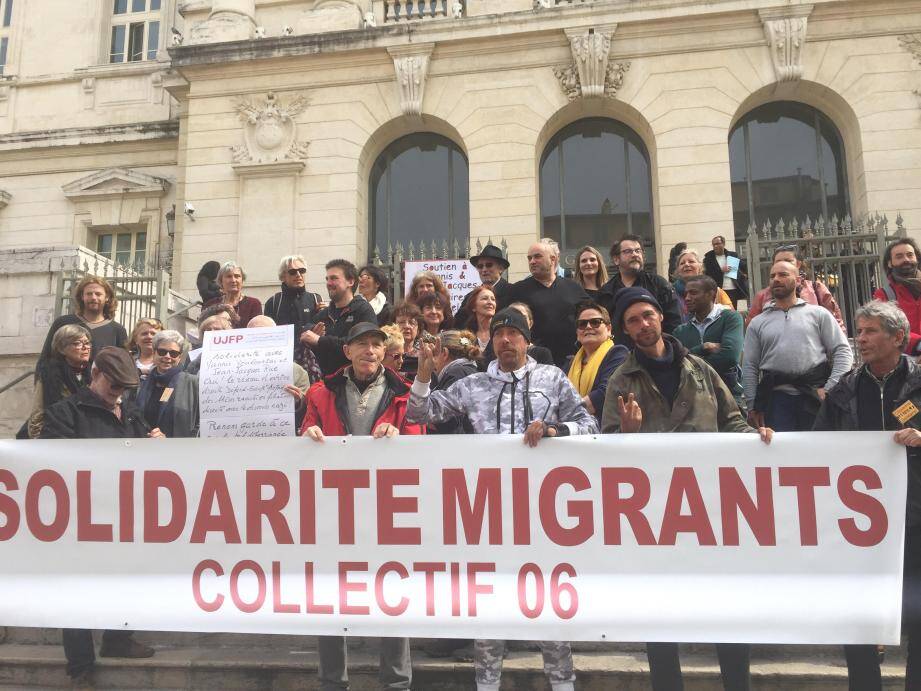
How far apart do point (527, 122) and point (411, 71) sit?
8.09 feet

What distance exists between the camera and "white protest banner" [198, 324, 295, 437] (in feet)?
15.1

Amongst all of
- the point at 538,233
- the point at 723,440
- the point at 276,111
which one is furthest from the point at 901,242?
the point at 276,111

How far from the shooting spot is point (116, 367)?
15.0 ft

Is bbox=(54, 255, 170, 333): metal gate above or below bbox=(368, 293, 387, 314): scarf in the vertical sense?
above

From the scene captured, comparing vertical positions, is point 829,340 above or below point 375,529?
above

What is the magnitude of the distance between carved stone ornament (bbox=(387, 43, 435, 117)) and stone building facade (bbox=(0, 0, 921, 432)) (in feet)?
0.09

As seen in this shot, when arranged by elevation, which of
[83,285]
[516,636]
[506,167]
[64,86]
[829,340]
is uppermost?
[64,86]

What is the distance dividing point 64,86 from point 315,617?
18.3 meters

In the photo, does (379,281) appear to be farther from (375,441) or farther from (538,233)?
(538,233)

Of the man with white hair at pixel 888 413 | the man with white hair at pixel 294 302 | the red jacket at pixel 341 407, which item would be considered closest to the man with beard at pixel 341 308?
the man with white hair at pixel 294 302

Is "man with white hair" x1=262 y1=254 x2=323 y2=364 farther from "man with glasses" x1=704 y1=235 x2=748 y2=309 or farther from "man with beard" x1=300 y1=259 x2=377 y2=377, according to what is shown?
"man with glasses" x1=704 y1=235 x2=748 y2=309

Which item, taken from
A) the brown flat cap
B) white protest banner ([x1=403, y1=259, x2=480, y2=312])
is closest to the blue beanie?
the brown flat cap

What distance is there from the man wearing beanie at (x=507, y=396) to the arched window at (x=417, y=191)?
10.9m

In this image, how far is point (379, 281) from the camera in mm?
7074
